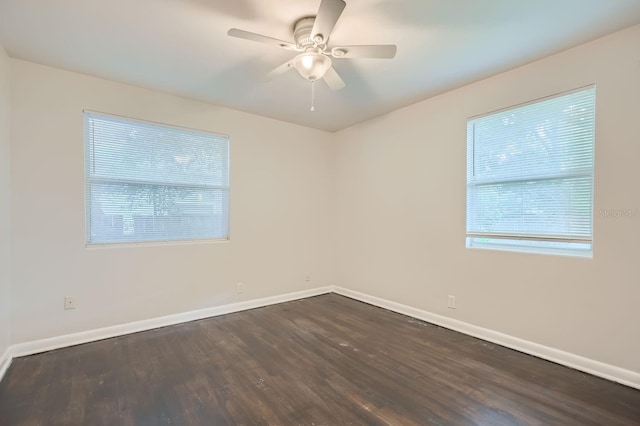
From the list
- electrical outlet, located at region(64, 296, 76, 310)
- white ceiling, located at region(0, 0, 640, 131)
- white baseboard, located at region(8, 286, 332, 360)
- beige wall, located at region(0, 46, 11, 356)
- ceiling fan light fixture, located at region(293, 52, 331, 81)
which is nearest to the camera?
white ceiling, located at region(0, 0, 640, 131)

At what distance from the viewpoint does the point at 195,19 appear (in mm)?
2053

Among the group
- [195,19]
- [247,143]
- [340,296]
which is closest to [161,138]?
[247,143]

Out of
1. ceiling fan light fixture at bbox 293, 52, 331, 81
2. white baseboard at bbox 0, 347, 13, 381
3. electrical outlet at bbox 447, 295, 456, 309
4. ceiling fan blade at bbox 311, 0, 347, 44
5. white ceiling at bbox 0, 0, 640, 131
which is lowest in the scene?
white baseboard at bbox 0, 347, 13, 381

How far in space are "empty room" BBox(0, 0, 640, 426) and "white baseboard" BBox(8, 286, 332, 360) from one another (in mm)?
19

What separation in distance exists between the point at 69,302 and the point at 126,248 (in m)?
0.66

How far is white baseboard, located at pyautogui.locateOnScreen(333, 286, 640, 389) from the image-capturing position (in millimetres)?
2191

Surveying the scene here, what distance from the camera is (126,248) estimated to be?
3.12 meters

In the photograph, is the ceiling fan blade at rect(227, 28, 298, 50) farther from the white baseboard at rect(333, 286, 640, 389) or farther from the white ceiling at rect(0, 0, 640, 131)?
the white baseboard at rect(333, 286, 640, 389)

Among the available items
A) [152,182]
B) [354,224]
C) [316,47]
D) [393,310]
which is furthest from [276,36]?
[393,310]

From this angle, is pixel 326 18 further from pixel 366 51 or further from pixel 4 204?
pixel 4 204

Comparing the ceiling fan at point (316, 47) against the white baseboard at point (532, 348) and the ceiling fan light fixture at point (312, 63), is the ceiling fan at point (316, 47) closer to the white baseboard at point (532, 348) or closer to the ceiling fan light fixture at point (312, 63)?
the ceiling fan light fixture at point (312, 63)

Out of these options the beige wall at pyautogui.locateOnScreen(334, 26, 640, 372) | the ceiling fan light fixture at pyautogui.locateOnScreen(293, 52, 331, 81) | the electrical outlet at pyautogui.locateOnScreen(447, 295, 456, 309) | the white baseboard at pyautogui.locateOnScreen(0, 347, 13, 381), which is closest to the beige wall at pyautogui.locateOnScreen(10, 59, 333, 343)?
the white baseboard at pyautogui.locateOnScreen(0, 347, 13, 381)

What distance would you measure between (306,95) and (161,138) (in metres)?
1.69

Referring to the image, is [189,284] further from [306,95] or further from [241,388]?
[306,95]
